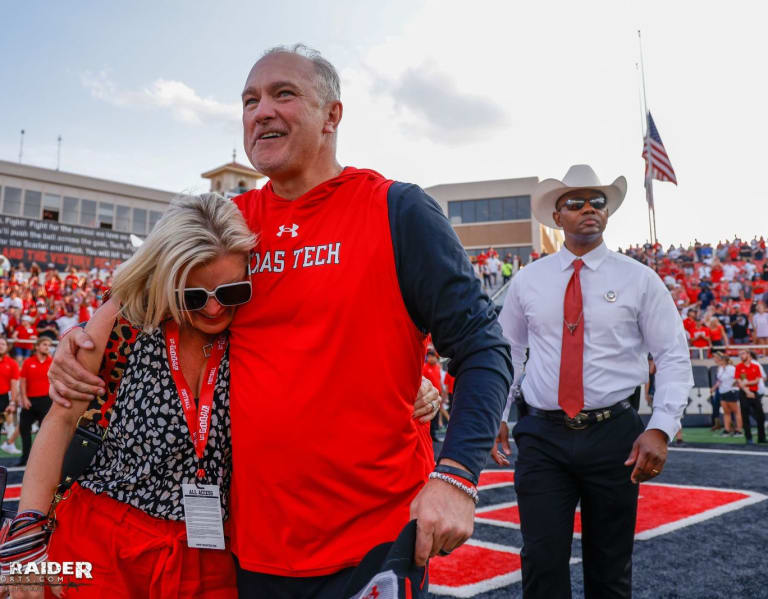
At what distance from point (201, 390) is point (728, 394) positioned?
13655 millimetres

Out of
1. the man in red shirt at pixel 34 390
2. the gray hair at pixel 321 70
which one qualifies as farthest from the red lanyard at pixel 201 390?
the man in red shirt at pixel 34 390

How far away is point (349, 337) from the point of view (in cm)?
172

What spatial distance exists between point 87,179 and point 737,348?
42667 mm

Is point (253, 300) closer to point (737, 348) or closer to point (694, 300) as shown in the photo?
point (737, 348)

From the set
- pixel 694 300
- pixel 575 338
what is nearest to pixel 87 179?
pixel 694 300

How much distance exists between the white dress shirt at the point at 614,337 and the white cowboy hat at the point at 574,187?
1.38ft

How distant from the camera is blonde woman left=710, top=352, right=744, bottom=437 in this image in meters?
12.9

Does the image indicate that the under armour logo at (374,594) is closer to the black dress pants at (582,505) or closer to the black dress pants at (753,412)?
the black dress pants at (582,505)

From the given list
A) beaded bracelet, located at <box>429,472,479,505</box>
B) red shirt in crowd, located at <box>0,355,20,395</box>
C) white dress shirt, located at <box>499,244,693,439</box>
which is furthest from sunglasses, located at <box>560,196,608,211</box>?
red shirt in crowd, located at <box>0,355,20,395</box>

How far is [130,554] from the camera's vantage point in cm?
176

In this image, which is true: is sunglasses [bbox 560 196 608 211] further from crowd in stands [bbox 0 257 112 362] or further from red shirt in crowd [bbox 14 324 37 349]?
red shirt in crowd [bbox 14 324 37 349]

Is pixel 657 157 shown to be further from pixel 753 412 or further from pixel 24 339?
A: pixel 24 339

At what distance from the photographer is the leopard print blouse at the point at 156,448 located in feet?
5.90

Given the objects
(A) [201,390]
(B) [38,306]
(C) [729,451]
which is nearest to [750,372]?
(C) [729,451]
